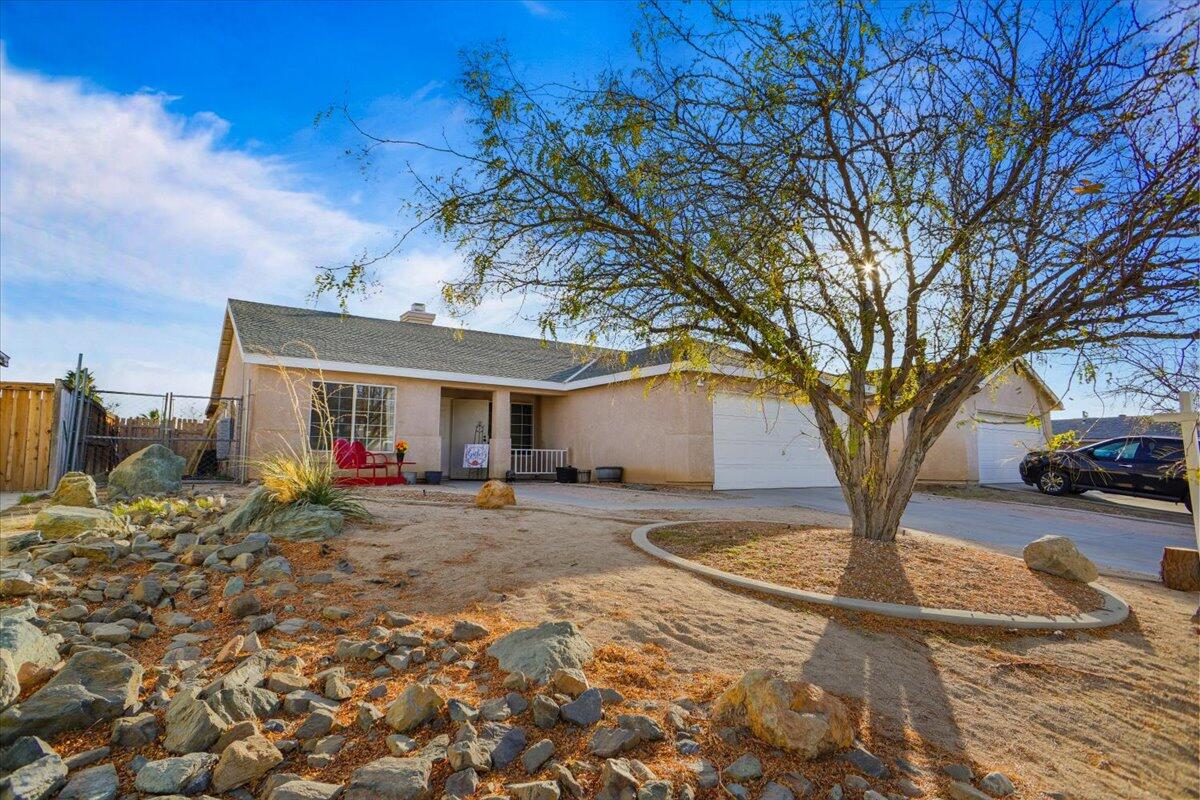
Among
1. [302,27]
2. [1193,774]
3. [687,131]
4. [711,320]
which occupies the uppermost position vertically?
[302,27]

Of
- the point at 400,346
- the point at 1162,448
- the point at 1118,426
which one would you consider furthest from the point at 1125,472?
the point at 400,346

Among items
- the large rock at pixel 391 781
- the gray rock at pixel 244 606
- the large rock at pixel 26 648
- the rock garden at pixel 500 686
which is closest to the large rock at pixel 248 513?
the rock garden at pixel 500 686

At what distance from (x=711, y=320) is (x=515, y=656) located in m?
3.88

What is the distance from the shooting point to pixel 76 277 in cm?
733

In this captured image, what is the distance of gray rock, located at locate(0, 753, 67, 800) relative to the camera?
1982mm

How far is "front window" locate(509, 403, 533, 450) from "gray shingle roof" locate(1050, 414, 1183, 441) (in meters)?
12.6

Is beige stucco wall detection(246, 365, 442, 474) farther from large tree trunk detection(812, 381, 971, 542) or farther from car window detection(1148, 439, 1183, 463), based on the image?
car window detection(1148, 439, 1183, 463)

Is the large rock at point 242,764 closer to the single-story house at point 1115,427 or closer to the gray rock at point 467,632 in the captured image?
the gray rock at point 467,632

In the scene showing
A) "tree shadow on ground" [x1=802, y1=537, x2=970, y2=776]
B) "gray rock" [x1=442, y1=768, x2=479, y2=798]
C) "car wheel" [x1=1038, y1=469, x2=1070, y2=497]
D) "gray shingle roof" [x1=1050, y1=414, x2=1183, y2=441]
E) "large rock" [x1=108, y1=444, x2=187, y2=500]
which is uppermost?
"gray shingle roof" [x1=1050, y1=414, x2=1183, y2=441]

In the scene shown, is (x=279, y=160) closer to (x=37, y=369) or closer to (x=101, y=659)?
(x=101, y=659)

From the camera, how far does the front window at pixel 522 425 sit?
17736 mm

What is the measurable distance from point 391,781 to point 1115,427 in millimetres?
16157

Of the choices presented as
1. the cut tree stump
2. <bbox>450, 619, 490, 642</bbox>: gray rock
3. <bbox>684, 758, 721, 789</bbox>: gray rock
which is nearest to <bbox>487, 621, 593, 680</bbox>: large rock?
<bbox>450, 619, 490, 642</bbox>: gray rock

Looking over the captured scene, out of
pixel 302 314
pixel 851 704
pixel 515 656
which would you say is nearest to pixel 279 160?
pixel 515 656
